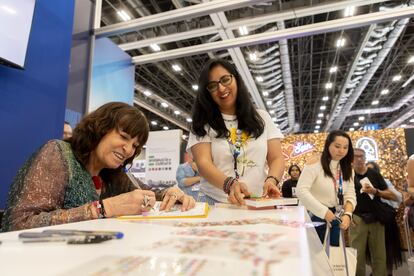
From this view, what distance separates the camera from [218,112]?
5.01ft

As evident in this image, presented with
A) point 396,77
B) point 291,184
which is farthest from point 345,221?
point 396,77

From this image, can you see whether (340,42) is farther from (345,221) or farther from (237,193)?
(237,193)

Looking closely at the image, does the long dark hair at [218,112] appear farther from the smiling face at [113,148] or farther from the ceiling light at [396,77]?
the ceiling light at [396,77]

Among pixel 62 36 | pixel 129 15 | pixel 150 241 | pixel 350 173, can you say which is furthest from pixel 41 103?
pixel 129 15

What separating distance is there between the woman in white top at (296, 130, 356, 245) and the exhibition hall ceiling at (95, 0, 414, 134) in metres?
1.50

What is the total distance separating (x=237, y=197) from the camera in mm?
1170

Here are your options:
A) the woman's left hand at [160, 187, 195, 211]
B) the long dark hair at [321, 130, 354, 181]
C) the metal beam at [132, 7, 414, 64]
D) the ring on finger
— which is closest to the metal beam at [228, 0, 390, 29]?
the metal beam at [132, 7, 414, 64]

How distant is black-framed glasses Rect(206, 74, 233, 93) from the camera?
1.48 m

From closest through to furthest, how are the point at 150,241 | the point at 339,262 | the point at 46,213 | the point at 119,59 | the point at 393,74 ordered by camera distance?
the point at 150,241
the point at 46,213
the point at 339,262
the point at 119,59
the point at 393,74

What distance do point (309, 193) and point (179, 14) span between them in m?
2.09

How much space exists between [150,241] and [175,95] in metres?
9.78

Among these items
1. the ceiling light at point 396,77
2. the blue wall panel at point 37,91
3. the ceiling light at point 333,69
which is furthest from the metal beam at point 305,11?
the ceiling light at point 396,77

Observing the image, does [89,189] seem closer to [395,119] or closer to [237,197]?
[237,197]

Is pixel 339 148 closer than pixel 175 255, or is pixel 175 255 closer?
pixel 175 255
